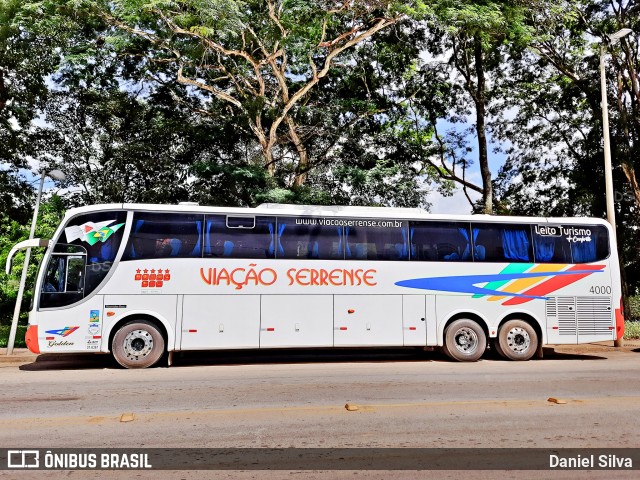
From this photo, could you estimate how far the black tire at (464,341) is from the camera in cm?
1229

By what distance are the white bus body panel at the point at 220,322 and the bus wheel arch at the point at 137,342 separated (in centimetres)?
58

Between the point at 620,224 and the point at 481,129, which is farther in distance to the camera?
the point at 620,224

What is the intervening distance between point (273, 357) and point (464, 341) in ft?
15.9

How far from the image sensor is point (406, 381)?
940 centimetres

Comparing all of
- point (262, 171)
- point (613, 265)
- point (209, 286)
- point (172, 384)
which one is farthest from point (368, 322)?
point (262, 171)

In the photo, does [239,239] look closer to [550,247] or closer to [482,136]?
[550,247]

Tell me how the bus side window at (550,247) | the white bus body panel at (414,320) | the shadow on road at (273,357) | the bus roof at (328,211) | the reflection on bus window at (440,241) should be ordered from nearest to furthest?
the bus roof at (328,211)
the shadow on road at (273,357)
the white bus body panel at (414,320)
the reflection on bus window at (440,241)
the bus side window at (550,247)

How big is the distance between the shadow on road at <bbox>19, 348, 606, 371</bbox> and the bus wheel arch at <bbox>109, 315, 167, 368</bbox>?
1.96 feet

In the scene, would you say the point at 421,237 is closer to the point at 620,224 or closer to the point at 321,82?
the point at 321,82

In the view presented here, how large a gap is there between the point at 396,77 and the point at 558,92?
7.80m

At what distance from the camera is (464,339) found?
12.4 m

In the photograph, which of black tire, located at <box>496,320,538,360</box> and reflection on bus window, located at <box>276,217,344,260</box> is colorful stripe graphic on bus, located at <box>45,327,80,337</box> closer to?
reflection on bus window, located at <box>276,217,344,260</box>

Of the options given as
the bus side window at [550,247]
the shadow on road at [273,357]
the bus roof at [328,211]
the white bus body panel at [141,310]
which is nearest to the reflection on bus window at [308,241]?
the bus roof at [328,211]

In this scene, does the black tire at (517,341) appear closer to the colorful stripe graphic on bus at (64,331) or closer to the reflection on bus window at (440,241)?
the reflection on bus window at (440,241)
